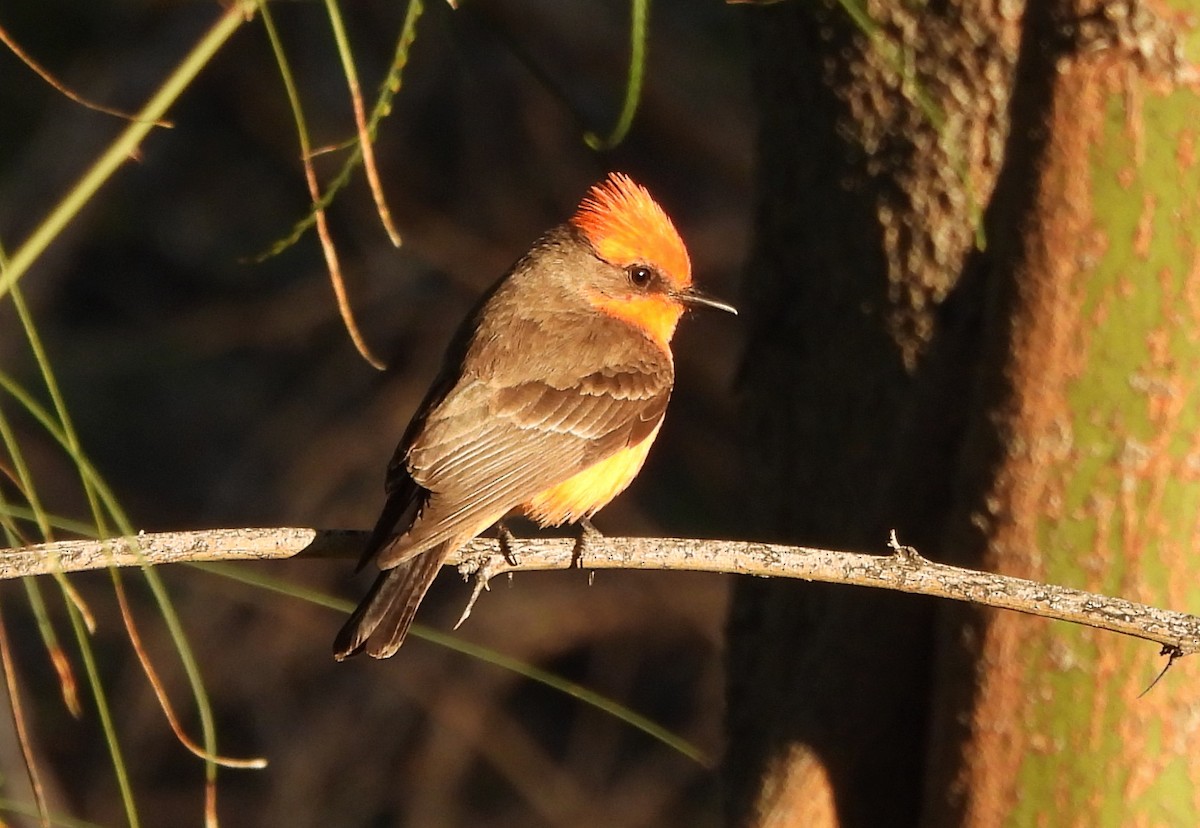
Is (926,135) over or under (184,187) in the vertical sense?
under

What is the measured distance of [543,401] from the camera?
15.5ft

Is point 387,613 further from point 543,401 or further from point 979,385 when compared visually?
point 979,385

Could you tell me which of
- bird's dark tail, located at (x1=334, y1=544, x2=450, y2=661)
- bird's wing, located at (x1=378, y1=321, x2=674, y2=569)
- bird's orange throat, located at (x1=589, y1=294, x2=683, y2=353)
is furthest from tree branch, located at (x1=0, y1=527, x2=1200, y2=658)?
bird's orange throat, located at (x1=589, y1=294, x2=683, y2=353)

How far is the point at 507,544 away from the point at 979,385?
3.77ft

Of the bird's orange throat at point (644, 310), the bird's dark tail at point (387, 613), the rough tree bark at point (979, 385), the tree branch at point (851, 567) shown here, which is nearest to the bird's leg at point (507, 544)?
the bird's dark tail at point (387, 613)

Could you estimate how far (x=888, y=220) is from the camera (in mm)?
4219

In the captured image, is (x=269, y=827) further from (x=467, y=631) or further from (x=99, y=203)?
(x=99, y=203)

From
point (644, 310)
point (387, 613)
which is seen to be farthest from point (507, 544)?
point (644, 310)

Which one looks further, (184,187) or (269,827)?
(184,187)

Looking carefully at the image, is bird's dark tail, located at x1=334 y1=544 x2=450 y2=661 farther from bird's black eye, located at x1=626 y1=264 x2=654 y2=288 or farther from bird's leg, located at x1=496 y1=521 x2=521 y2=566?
bird's black eye, located at x1=626 y1=264 x2=654 y2=288

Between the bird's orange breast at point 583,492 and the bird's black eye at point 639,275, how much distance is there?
0.65 m

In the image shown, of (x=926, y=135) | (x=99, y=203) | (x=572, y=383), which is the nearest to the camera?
(x=926, y=135)

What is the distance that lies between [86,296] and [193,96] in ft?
4.45

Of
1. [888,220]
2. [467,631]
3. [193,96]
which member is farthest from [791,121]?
[193,96]
